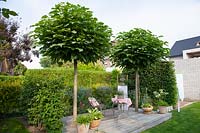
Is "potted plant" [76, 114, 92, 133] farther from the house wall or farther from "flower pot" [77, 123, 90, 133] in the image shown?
the house wall

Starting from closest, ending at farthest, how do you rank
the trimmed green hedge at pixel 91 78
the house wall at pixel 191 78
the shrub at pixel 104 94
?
the shrub at pixel 104 94, the trimmed green hedge at pixel 91 78, the house wall at pixel 191 78

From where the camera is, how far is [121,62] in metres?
10.8

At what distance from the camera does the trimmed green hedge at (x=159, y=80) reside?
41.9 ft

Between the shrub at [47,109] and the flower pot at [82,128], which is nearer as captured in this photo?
the shrub at [47,109]

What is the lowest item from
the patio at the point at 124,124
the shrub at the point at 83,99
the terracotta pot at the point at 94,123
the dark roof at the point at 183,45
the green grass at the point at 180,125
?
the green grass at the point at 180,125

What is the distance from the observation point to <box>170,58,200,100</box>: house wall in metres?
17.0

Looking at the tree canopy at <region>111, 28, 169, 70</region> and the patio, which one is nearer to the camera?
the patio

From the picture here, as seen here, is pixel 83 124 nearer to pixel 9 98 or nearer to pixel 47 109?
pixel 47 109

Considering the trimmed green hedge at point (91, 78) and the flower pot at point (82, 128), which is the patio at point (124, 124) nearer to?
the flower pot at point (82, 128)

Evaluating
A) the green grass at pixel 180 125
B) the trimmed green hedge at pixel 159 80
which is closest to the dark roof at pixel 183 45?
the trimmed green hedge at pixel 159 80

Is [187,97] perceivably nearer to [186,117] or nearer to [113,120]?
[186,117]

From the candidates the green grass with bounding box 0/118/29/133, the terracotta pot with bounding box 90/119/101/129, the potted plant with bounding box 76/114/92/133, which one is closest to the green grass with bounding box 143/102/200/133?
the terracotta pot with bounding box 90/119/101/129

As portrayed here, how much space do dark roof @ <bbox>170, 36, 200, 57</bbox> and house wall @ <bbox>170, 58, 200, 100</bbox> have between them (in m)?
18.1

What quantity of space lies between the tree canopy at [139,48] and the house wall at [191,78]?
7684mm
